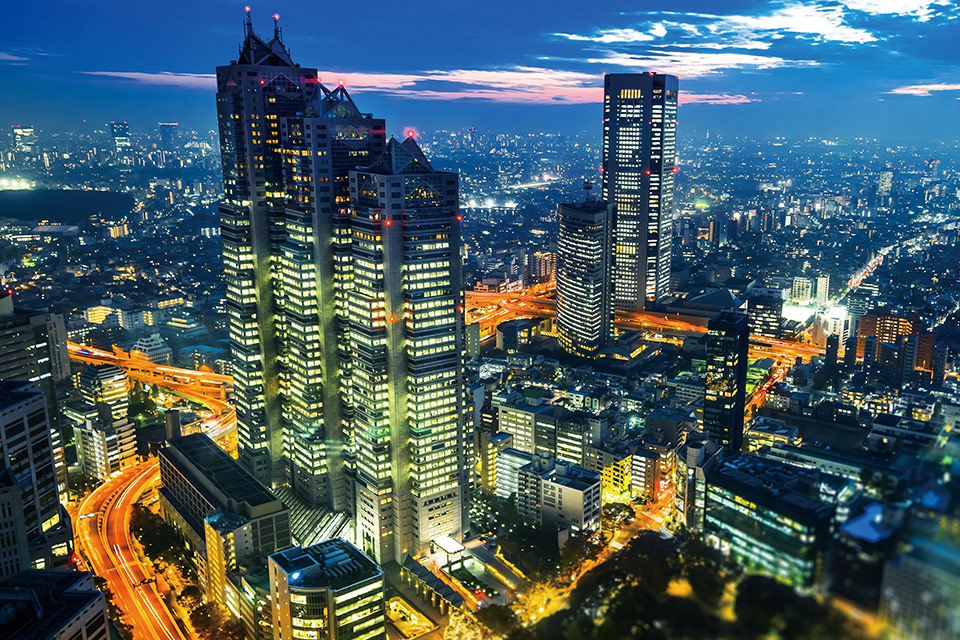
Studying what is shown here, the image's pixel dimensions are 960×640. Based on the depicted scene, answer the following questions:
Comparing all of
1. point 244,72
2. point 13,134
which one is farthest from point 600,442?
point 13,134

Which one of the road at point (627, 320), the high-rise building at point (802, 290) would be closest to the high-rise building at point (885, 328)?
the road at point (627, 320)

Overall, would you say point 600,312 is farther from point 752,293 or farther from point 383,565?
point 383,565

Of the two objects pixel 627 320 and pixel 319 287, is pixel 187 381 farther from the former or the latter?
pixel 627 320

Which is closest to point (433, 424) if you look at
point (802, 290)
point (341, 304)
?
point (341, 304)

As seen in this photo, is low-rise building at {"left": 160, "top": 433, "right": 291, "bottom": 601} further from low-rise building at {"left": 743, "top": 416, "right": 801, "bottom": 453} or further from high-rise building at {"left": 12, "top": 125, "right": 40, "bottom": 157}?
high-rise building at {"left": 12, "top": 125, "right": 40, "bottom": 157}

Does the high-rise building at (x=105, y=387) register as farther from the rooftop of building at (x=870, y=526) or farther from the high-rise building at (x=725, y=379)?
the rooftop of building at (x=870, y=526)

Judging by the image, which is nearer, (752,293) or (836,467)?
(836,467)
